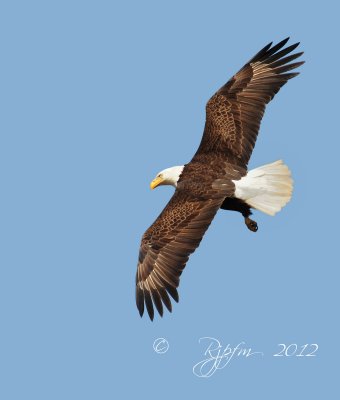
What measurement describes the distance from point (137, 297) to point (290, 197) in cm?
199

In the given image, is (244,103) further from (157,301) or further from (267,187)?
(157,301)

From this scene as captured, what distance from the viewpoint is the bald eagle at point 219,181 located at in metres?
10.2

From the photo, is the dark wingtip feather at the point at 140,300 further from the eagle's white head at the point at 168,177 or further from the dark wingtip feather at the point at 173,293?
the eagle's white head at the point at 168,177

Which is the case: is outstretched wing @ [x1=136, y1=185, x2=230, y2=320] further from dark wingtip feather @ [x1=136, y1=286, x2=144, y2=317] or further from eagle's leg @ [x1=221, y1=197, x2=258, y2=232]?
A: eagle's leg @ [x1=221, y1=197, x2=258, y2=232]

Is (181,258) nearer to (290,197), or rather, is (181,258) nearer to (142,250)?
(142,250)

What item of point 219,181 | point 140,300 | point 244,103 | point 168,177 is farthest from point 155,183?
point 140,300

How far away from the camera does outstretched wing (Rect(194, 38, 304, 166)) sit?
1120 cm

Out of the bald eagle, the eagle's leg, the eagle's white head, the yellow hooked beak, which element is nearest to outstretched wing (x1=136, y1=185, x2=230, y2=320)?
the bald eagle

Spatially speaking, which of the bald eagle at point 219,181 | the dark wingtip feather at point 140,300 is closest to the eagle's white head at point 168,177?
the bald eagle at point 219,181

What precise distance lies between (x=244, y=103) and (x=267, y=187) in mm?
1154

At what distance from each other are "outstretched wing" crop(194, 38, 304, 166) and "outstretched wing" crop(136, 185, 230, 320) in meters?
0.78

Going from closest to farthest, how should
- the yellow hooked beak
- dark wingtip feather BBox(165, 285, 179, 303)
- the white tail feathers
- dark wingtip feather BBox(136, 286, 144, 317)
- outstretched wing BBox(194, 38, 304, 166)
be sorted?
dark wingtip feather BBox(165, 285, 179, 303)
dark wingtip feather BBox(136, 286, 144, 317)
the white tail feathers
outstretched wing BBox(194, 38, 304, 166)
the yellow hooked beak

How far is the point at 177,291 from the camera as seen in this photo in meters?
10.1

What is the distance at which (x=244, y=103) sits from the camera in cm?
1150
